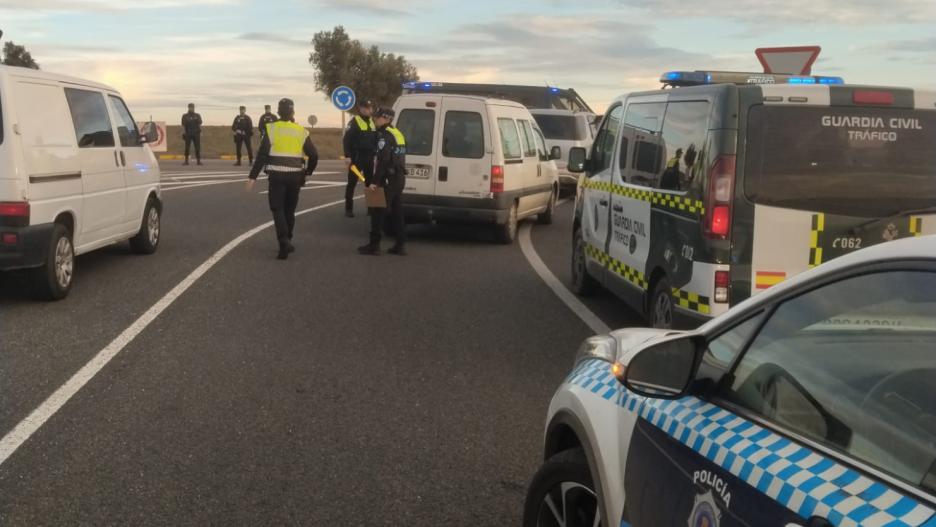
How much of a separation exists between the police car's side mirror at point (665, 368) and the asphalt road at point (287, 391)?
1787mm

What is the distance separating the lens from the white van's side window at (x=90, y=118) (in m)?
9.62

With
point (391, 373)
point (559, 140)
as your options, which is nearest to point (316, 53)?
point (559, 140)

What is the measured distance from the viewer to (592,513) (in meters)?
3.07

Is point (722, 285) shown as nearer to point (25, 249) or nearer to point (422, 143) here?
point (25, 249)

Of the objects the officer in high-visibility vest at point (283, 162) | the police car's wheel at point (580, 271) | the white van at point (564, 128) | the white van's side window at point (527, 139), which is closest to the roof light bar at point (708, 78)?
the police car's wheel at point (580, 271)

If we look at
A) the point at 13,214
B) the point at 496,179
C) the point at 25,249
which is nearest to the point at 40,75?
the point at 13,214

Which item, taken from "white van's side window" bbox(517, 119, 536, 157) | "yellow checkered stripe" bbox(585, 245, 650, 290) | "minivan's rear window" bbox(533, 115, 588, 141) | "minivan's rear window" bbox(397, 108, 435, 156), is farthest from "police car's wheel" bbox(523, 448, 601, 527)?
"minivan's rear window" bbox(533, 115, 588, 141)

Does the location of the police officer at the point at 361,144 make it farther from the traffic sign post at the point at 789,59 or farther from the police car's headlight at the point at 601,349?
the police car's headlight at the point at 601,349

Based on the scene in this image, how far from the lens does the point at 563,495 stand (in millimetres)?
3232

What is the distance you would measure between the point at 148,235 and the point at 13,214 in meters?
3.46

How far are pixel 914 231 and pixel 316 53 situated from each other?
2722 inches

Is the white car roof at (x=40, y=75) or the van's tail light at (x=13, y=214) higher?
the white car roof at (x=40, y=75)

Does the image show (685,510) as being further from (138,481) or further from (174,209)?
(174,209)

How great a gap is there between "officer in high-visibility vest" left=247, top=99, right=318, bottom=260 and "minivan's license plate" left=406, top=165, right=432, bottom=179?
7.04 ft
